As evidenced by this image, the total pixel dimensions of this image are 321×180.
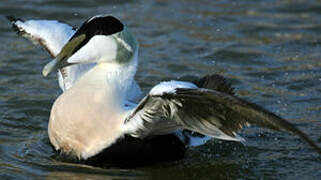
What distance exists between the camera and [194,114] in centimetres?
499

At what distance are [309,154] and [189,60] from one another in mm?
A: 2640

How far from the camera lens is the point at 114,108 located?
17.6ft

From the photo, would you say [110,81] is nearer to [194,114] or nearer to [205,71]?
[194,114]

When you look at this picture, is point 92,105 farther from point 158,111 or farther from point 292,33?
point 292,33

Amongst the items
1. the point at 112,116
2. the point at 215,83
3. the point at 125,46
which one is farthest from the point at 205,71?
the point at 112,116

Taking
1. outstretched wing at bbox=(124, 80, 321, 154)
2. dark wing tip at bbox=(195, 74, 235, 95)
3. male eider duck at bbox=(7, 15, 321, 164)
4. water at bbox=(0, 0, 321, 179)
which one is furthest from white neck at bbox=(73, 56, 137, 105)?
dark wing tip at bbox=(195, 74, 235, 95)

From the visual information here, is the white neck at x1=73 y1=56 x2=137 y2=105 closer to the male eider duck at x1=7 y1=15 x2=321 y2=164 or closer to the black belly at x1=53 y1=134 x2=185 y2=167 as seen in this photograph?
the male eider duck at x1=7 y1=15 x2=321 y2=164

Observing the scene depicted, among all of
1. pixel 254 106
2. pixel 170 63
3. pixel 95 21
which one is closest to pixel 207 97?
pixel 254 106

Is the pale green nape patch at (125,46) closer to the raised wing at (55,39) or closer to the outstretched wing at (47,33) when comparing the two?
the raised wing at (55,39)

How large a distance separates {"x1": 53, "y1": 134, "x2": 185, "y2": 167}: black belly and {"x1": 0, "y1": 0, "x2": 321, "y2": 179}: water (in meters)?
0.08

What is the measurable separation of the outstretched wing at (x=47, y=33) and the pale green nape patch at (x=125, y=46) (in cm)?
104

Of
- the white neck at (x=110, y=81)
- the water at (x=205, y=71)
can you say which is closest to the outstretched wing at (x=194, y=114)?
the white neck at (x=110, y=81)

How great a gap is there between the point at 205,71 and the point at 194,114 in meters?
3.04

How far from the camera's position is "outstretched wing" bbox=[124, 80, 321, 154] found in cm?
455
